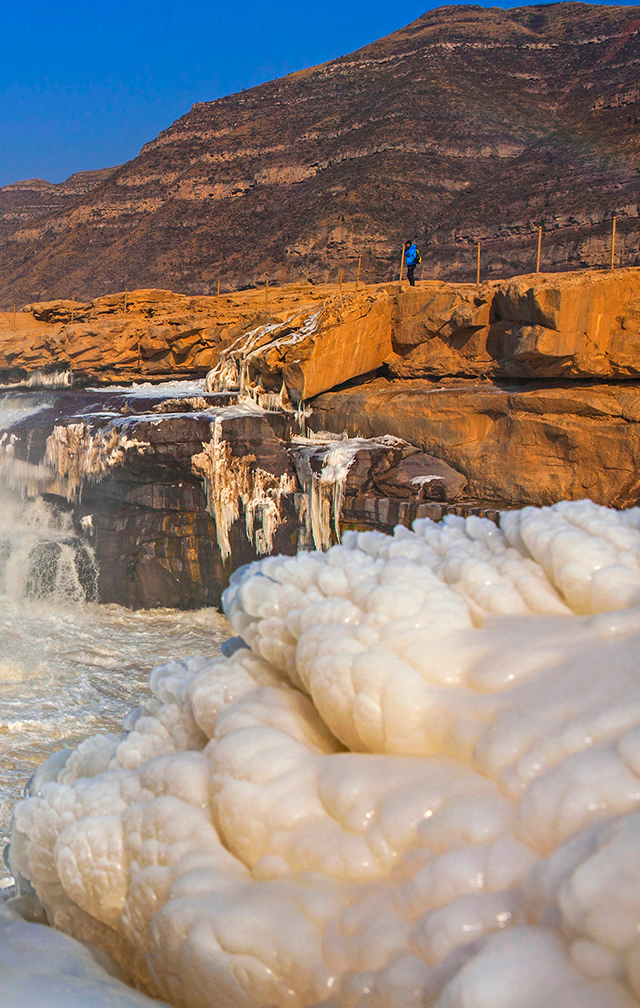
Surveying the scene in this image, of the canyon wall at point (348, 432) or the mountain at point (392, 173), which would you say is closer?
the canyon wall at point (348, 432)

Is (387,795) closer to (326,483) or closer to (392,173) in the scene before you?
A: (326,483)

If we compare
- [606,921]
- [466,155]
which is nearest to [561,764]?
[606,921]

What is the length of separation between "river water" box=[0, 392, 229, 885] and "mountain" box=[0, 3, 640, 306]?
78.6 ft

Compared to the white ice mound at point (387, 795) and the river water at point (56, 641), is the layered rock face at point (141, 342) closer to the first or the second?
the river water at point (56, 641)

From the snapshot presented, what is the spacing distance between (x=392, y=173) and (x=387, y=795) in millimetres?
47702

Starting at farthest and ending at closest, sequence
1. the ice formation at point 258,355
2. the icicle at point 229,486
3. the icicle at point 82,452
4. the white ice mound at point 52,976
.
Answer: the ice formation at point 258,355 → the icicle at point 82,452 → the icicle at point 229,486 → the white ice mound at point 52,976

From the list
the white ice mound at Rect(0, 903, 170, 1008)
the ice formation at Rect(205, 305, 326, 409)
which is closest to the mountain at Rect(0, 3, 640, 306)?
the ice formation at Rect(205, 305, 326, 409)

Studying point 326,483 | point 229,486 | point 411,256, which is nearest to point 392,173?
point 411,256

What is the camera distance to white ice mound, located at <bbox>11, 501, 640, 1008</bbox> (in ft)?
4.08

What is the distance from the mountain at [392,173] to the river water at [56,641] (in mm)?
23954

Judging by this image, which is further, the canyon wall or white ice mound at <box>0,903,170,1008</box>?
the canyon wall

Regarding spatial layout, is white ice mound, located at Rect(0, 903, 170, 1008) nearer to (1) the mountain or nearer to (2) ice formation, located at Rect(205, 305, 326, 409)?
(2) ice formation, located at Rect(205, 305, 326, 409)

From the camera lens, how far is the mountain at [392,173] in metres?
36.3

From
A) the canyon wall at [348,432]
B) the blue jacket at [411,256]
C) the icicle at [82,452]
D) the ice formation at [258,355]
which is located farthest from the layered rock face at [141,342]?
the icicle at [82,452]
